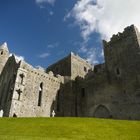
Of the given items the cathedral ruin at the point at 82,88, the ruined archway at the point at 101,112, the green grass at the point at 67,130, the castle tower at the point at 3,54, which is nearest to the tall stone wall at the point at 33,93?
the cathedral ruin at the point at 82,88

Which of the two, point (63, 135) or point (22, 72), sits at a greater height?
point (22, 72)

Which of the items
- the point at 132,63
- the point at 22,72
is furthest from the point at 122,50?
the point at 22,72

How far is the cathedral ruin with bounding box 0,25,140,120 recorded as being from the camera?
106 ft

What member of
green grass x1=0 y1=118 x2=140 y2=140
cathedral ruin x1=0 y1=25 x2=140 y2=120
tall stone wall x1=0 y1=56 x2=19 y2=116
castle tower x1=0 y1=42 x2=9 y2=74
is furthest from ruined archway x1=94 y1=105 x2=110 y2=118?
castle tower x1=0 y1=42 x2=9 y2=74

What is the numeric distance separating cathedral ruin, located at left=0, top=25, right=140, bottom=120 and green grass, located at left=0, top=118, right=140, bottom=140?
40.0ft

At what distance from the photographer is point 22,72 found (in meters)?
34.0

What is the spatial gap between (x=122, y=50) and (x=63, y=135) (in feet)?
79.1

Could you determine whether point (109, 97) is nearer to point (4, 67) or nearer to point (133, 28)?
point (133, 28)

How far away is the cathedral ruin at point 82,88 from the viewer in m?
32.2

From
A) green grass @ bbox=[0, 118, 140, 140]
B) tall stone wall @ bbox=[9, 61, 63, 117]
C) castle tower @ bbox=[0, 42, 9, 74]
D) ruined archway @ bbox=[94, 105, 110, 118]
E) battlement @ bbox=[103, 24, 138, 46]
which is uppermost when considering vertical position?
battlement @ bbox=[103, 24, 138, 46]

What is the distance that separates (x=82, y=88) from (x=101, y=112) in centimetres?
684

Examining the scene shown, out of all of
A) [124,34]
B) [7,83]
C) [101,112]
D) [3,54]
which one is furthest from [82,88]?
[3,54]

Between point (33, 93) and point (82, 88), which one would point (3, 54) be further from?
point (82, 88)

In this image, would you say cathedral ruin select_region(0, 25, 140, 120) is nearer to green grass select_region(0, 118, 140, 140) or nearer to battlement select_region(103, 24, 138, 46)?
battlement select_region(103, 24, 138, 46)
